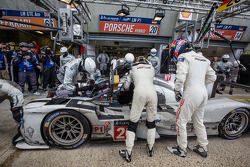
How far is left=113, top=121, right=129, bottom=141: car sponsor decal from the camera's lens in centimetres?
204

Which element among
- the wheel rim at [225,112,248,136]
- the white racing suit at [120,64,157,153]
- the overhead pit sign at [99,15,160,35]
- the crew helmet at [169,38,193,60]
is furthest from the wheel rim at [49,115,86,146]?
the overhead pit sign at [99,15,160,35]

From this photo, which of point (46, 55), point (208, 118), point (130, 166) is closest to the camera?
point (130, 166)

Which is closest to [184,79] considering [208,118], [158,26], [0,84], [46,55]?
[208,118]

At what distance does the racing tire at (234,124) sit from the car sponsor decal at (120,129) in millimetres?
1591

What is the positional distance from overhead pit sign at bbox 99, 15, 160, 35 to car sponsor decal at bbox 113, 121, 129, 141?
7554 millimetres

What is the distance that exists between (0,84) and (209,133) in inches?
132

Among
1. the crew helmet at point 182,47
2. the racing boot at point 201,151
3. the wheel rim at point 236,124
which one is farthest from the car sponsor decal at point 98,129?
the wheel rim at point 236,124

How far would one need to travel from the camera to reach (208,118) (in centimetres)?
223

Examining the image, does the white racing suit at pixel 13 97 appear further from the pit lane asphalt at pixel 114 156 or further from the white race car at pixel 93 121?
the pit lane asphalt at pixel 114 156

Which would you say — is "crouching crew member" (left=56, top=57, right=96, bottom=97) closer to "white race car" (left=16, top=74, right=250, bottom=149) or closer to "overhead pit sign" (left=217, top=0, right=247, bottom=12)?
"white race car" (left=16, top=74, right=250, bottom=149)

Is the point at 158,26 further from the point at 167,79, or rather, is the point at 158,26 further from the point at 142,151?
the point at 142,151

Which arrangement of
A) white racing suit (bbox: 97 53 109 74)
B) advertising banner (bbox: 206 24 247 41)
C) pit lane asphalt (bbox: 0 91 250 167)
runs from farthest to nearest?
1. advertising banner (bbox: 206 24 247 41)
2. white racing suit (bbox: 97 53 109 74)
3. pit lane asphalt (bbox: 0 91 250 167)

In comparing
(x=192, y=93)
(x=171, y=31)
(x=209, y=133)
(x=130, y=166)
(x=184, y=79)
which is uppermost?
(x=171, y=31)

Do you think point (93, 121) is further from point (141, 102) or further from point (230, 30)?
point (230, 30)
